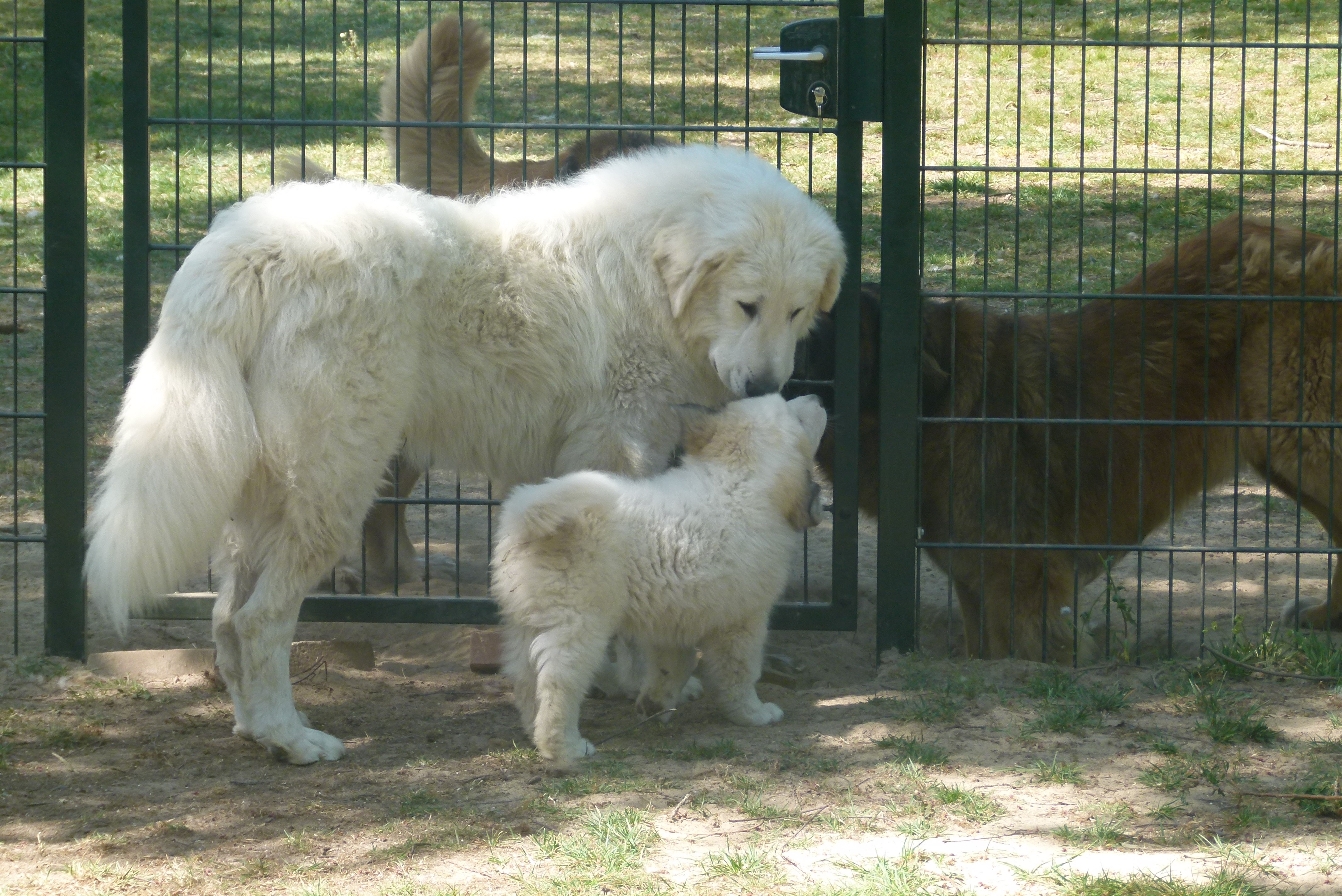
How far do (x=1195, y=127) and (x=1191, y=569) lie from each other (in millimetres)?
6565

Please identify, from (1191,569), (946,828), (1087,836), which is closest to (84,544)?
(946,828)

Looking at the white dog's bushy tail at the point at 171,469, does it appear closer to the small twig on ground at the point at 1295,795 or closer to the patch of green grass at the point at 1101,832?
the patch of green grass at the point at 1101,832

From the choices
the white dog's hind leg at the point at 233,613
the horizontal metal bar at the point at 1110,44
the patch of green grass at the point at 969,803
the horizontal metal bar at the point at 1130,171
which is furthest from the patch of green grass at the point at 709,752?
the horizontal metal bar at the point at 1110,44

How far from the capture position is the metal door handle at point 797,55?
4707mm

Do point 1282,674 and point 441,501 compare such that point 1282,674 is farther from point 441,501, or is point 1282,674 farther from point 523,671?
point 441,501

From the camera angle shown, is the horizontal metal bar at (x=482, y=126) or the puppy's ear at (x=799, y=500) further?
the horizontal metal bar at (x=482, y=126)

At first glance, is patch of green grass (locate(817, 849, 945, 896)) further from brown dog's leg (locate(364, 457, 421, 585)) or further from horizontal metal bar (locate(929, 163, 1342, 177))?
brown dog's leg (locate(364, 457, 421, 585))

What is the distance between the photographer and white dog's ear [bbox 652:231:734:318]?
171 inches

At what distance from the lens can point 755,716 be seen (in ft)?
14.3

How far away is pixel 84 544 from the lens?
486cm

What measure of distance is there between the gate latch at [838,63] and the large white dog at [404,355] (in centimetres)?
39

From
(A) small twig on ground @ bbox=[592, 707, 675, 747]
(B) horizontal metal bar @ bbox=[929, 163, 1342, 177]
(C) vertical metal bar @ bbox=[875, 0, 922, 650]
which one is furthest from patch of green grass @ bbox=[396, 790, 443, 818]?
(B) horizontal metal bar @ bbox=[929, 163, 1342, 177]

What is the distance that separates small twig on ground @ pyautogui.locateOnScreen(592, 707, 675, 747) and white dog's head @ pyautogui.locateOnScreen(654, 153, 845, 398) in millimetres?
1076

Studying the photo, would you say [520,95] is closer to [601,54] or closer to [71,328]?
[601,54]
